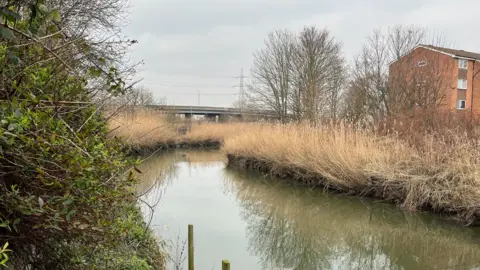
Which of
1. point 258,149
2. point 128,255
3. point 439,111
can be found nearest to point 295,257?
point 128,255

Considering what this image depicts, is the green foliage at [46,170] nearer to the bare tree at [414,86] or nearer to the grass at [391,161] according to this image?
the grass at [391,161]

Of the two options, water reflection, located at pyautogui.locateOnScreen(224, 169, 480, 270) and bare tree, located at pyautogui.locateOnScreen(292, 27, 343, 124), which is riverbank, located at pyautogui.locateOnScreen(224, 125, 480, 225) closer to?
water reflection, located at pyautogui.locateOnScreen(224, 169, 480, 270)

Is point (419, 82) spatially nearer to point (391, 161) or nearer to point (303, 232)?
point (391, 161)

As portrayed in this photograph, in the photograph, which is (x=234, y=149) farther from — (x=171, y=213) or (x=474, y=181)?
(x=474, y=181)

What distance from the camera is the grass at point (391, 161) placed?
663 cm

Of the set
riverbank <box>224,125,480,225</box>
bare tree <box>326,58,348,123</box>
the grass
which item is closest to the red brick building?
bare tree <box>326,58,348,123</box>

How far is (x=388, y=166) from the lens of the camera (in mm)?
A: 7688

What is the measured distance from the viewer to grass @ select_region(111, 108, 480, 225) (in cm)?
663

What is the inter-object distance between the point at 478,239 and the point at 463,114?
5194 mm

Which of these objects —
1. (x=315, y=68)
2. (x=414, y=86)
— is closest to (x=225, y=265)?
(x=414, y=86)

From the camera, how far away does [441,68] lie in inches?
622

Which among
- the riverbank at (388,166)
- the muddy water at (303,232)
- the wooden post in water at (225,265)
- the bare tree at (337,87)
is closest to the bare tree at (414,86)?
the bare tree at (337,87)

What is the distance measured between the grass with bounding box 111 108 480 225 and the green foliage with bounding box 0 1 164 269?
2.51 metres

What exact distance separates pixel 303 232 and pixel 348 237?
707mm
